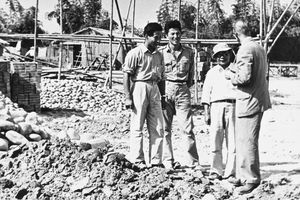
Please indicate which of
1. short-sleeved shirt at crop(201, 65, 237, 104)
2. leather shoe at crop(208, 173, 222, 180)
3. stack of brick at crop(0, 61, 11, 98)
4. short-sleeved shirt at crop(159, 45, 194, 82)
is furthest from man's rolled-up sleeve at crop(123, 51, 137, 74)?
stack of brick at crop(0, 61, 11, 98)

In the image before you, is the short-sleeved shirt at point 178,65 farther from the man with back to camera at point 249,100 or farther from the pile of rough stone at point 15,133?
the pile of rough stone at point 15,133

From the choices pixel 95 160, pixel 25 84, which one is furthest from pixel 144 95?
pixel 25 84

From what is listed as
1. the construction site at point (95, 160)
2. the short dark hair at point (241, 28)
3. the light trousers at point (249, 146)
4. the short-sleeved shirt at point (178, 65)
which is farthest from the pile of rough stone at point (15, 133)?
the short dark hair at point (241, 28)

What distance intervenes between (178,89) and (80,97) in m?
9.48

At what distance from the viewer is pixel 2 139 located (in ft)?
20.7

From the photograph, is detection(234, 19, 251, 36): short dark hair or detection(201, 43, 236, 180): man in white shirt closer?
detection(234, 19, 251, 36): short dark hair

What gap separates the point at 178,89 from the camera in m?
6.37

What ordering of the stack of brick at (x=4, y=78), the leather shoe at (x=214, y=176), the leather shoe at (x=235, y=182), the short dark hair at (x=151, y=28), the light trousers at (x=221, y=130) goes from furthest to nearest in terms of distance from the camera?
the stack of brick at (x=4, y=78)
the short dark hair at (x=151, y=28)
the light trousers at (x=221, y=130)
the leather shoe at (x=214, y=176)
the leather shoe at (x=235, y=182)

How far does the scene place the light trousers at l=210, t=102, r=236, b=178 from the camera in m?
5.54

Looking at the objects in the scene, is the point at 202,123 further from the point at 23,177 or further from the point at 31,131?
the point at 23,177

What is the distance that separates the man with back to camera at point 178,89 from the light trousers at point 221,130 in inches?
21.6

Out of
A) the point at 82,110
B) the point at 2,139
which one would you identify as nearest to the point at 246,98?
the point at 2,139

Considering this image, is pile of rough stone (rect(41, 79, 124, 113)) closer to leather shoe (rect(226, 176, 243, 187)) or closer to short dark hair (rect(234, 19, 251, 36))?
leather shoe (rect(226, 176, 243, 187))

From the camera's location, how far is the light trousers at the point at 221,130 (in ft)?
18.2
